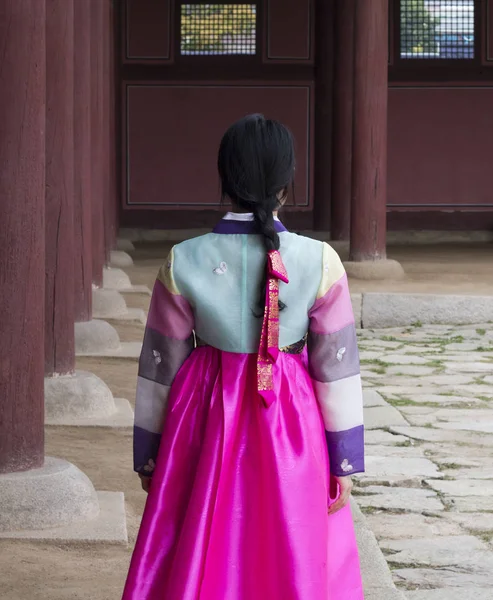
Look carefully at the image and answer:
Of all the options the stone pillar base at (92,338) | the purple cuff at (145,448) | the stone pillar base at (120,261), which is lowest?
the stone pillar base at (92,338)

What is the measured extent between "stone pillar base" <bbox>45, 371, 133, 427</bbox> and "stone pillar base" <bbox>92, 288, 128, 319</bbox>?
2961 millimetres

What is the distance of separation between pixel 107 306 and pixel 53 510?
15.0 feet

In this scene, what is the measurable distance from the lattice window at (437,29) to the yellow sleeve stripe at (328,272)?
547 inches

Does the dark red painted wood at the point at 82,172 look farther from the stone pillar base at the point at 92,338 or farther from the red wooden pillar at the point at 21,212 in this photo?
the red wooden pillar at the point at 21,212

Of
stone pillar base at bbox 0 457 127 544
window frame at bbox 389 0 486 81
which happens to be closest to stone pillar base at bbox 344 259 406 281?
window frame at bbox 389 0 486 81

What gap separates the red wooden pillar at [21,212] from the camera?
3664 mm

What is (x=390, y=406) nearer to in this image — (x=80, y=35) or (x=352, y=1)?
Result: (x=80, y=35)

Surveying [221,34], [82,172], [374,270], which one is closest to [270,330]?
[82,172]


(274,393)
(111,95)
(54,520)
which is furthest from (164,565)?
(111,95)

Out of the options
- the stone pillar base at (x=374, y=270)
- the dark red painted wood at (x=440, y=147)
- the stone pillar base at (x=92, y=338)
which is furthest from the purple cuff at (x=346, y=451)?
the dark red painted wood at (x=440, y=147)

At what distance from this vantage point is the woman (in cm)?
237

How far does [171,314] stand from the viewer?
244 centimetres

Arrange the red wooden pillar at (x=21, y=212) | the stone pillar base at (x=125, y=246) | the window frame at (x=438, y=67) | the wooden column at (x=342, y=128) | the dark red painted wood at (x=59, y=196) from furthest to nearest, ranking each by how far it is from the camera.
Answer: the window frame at (x=438, y=67) < the stone pillar base at (x=125, y=246) < the wooden column at (x=342, y=128) < the dark red painted wood at (x=59, y=196) < the red wooden pillar at (x=21, y=212)

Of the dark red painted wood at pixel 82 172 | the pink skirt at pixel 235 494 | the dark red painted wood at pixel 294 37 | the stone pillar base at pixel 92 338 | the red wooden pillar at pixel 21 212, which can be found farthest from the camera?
the dark red painted wood at pixel 294 37
